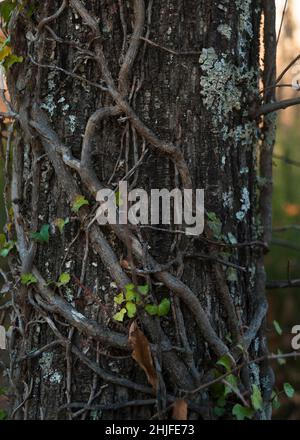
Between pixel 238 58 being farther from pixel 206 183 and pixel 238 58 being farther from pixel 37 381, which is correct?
pixel 37 381

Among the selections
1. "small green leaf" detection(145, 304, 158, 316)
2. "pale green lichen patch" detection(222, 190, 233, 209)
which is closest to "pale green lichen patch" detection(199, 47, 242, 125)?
"pale green lichen patch" detection(222, 190, 233, 209)

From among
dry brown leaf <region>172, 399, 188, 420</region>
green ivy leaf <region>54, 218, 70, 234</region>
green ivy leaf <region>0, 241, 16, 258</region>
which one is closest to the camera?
dry brown leaf <region>172, 399, 188, 420</region>

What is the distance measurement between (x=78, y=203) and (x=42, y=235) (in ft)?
0.42

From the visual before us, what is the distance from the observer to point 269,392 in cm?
158

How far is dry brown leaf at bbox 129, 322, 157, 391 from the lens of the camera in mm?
1356

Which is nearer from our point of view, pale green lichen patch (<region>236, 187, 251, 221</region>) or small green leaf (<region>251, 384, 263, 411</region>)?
small green leaf (<region>251, 384, 263, 411</region>)

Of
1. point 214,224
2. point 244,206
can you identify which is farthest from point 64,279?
point 244,206

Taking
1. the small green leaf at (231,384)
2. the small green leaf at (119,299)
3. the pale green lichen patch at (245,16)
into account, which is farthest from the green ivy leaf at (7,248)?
the pale green lichen patch at (245,16)

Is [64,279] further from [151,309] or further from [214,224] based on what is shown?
[214,224]

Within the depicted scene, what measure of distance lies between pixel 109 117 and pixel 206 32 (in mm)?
287

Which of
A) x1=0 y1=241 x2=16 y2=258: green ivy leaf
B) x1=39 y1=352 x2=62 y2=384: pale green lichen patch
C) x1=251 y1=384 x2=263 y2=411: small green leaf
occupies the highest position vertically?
x1=0 y1=241 x2=16 y2=258: green ivy leaf

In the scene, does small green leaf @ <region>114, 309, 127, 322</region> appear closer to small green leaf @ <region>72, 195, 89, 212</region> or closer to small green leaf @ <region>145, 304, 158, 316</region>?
small green leaf @ <region>145, 304, 158, 316</region>

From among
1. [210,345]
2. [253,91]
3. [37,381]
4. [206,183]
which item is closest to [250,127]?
[253,91]

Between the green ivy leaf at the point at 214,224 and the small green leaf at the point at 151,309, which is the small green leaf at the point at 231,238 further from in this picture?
the small green leaf at the point at 151,309
